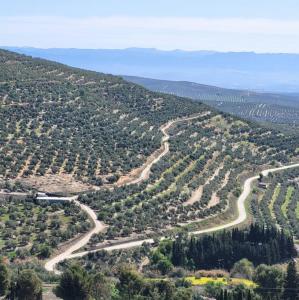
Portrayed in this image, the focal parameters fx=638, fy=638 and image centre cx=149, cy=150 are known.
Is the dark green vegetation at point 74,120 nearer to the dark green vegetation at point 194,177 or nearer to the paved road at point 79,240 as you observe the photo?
the dark green vegetation at point 194,177

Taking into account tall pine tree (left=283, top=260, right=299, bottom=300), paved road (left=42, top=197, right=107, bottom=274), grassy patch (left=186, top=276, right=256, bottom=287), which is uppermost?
tall pine tree (left=283, top=260, right=299, bottom=300)

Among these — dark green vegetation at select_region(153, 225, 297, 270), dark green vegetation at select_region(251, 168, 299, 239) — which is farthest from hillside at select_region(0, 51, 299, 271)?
dark green vegetation at select_region(153, 225, 297, 270)

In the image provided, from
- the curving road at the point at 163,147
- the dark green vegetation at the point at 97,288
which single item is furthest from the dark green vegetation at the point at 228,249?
the curving road at the point at 163,147

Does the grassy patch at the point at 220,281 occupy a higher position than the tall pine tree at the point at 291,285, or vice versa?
the tall pine tree at the point at 291,285

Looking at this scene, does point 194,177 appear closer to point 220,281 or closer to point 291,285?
point 220,281

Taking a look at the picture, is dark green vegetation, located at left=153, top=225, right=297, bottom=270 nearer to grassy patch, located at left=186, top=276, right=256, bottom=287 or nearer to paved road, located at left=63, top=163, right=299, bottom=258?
paved road, located at left=63, top=163, right=299, bottom=258
